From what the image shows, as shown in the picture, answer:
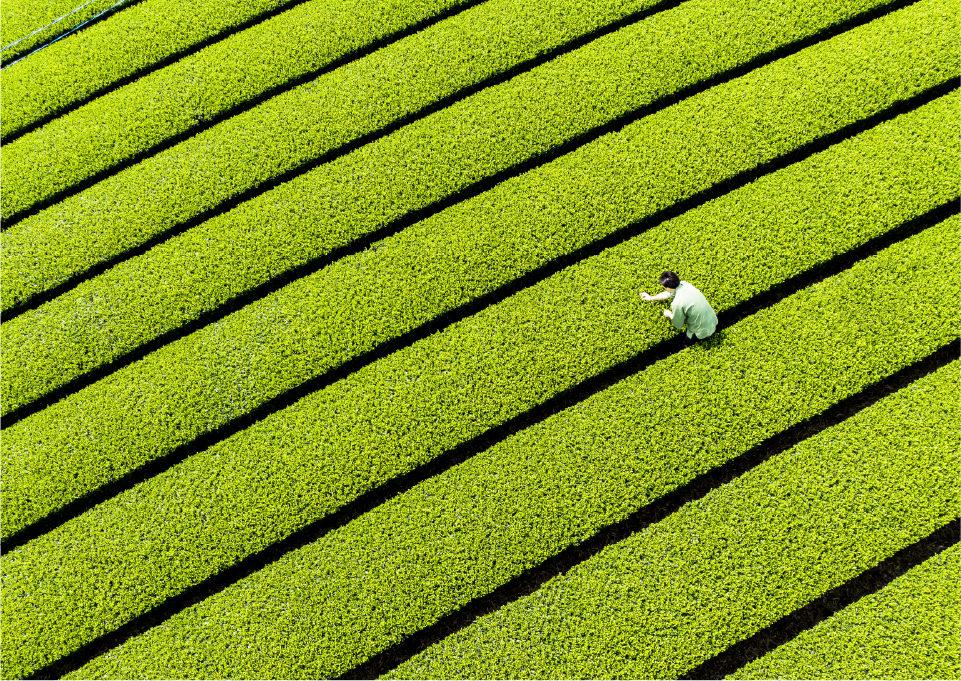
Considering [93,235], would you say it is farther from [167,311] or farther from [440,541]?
[440,541]

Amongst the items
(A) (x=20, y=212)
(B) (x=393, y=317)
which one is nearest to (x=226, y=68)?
(A) (x=20, y=212)

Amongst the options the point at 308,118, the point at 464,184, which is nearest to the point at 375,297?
the point at 464,184

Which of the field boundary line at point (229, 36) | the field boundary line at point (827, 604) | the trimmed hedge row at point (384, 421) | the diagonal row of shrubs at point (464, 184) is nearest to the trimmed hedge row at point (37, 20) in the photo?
the field boundary line at point (229, 36)

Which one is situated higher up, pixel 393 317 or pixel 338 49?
pixel 338 49

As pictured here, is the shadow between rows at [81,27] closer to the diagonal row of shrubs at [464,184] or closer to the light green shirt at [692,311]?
the diagonal row of shrubs at [464,184]

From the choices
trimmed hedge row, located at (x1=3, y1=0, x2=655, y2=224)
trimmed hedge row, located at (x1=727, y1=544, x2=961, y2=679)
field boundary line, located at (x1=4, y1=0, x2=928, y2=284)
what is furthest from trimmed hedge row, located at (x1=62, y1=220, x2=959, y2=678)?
trimmed hedge row, located at (x1=3, y1=0, x2=655, y2=224)
